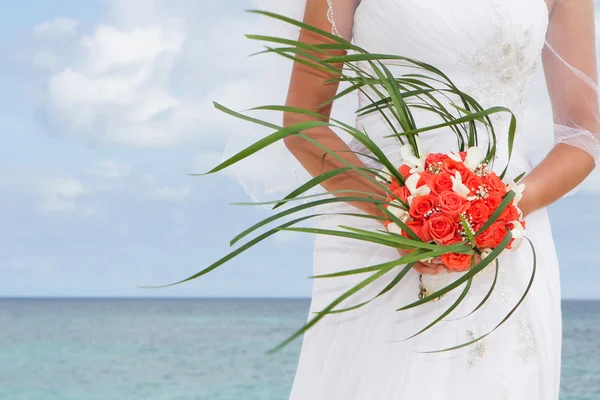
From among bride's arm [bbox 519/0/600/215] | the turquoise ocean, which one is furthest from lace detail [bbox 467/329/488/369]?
the turquoise ocean

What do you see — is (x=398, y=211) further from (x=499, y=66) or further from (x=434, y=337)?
(x=499, y=66)

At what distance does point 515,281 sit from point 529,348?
15cm

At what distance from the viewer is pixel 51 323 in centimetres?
2339

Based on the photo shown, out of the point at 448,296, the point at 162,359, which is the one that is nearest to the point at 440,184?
the point at 448,296

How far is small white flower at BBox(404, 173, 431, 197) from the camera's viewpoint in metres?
1.53

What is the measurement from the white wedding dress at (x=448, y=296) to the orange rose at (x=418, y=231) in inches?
12.7

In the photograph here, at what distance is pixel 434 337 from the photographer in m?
1.79

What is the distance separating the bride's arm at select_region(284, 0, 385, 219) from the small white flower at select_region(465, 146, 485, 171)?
0.83ft

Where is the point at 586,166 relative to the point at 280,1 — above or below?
below

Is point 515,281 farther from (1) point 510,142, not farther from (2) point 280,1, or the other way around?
(2) point 280,1

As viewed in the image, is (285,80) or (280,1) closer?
(280,1)

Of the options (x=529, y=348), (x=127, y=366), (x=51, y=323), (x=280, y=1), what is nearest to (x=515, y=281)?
(x=529, y=348)

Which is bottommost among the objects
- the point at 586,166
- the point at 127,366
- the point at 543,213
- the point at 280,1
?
the point at 127,366

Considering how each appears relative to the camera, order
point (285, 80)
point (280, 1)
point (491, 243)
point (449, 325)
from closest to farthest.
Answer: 1. point (491, 243)
2. point (449, 325)
3. point (280, 1)
4. point (285, 80)
